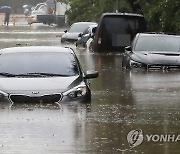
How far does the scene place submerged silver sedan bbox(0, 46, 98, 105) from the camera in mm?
14844

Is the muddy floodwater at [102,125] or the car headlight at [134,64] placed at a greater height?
the muddy floodwater at [102,125]

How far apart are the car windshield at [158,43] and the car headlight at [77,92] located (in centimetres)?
1024

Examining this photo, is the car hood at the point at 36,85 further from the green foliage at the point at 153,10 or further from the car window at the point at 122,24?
the green foliage at the point at 153,10

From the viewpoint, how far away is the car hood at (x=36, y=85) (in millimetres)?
14820

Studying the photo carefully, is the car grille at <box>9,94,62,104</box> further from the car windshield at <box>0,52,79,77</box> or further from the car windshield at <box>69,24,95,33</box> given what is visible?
the car windshield at <box>69,24,95,33</box>

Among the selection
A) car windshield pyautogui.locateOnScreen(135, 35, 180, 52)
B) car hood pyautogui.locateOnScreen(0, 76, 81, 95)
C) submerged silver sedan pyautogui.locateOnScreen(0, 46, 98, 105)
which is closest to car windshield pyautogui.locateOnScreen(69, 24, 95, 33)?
car windshield pyautogui.locateOnScreen(135, 35, 180, 52)

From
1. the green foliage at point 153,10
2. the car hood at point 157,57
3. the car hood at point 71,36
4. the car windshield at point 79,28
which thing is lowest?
the car hood at point 71,36

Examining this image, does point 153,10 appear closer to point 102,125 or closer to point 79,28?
point 79,28

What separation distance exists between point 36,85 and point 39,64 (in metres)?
1.28

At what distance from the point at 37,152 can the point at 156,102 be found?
6305mm

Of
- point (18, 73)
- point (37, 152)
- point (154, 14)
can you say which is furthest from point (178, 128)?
point (154, 14)

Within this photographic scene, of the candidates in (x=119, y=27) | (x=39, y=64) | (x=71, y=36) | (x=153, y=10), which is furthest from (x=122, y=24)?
(x=39, y=64)

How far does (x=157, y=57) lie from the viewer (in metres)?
24.5

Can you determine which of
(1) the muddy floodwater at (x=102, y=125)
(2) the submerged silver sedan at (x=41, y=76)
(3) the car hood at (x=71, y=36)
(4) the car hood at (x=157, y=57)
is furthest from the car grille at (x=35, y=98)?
(3) the car hood at (x=71, y=36)
